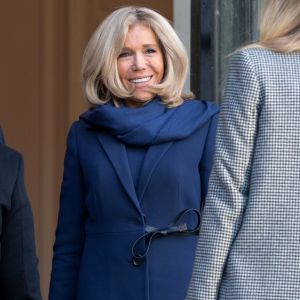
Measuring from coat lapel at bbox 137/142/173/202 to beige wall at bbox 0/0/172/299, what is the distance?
250cm

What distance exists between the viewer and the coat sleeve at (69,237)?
382 cm

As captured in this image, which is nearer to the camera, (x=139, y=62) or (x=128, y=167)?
(x=128, y=167)

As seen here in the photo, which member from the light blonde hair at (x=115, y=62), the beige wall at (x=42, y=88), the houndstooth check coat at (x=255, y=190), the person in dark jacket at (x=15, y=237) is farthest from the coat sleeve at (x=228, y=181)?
the beige wall at (x=42, y=88)

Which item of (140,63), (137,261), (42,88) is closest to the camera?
(137,261)

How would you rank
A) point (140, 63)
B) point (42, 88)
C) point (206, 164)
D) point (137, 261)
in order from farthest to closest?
point (42, 88)
point (140, 63)
point (206, 164)
point (137, 261)

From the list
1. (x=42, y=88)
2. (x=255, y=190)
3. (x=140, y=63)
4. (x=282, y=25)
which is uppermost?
(x=282, y=25)

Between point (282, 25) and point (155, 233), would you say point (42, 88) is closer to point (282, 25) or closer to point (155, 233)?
point (155, 233)

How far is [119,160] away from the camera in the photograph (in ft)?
12.2

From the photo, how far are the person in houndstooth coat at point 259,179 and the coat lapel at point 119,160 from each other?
0.74 m

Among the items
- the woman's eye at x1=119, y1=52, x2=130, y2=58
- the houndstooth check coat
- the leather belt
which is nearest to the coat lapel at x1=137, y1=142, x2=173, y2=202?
the leather belt

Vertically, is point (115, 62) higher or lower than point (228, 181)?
higher

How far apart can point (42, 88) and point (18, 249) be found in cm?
282

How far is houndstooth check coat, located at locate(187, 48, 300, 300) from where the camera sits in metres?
2.83

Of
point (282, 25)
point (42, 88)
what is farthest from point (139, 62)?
point (42, 88)
